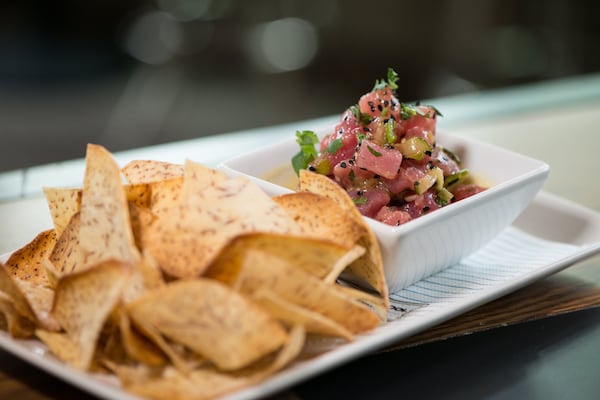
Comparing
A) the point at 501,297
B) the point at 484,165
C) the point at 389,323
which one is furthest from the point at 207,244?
the point at 484,165

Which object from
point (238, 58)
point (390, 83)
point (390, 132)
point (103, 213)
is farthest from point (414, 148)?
point (238, 58)

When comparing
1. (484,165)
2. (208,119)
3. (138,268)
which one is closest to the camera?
(138,268)

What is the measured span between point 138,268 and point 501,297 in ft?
1.95

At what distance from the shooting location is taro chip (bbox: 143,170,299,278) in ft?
3.46

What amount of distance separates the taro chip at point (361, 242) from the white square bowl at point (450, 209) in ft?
0.15

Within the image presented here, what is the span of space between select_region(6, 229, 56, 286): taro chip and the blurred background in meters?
3.50

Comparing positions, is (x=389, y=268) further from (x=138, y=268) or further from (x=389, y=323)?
(x=138, y=268)

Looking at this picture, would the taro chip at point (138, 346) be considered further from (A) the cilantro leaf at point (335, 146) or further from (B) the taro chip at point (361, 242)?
(A) the cilantro leaf at point (335, 146)

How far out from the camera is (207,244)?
1056 mm

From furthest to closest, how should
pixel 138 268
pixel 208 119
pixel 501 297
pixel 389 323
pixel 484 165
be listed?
pixel 208 119 → pixel 484 165 → pixel 501 297 → pixel 389 323 → pixel 138 268

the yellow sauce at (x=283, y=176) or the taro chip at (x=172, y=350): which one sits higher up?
the yellow sauce at (x=283, y=176)

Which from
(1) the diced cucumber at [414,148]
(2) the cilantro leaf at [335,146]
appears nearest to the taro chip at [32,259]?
(2) the cilantro leaf at [335,146]

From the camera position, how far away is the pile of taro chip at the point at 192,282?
96 centimetres

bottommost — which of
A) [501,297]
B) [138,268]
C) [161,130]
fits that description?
[161,130]
